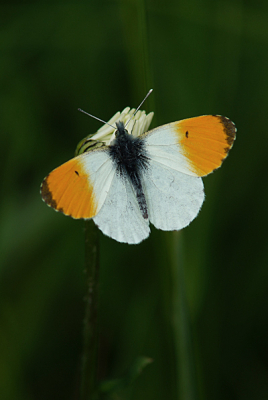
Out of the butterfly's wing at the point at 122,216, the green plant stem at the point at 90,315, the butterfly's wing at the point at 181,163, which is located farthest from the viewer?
the butterfly's wing at the point at 181,163

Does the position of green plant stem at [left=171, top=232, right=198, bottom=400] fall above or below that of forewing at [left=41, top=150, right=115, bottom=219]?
below

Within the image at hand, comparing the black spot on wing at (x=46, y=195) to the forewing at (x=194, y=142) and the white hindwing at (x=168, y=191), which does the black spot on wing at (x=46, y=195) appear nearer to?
the white hindwing at (x=168, y=191)

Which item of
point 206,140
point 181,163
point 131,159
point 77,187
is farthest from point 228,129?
point 77,187

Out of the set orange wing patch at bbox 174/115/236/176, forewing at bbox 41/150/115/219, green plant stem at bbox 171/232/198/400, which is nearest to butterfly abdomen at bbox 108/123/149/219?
forewing at bbox 41/150/115/219

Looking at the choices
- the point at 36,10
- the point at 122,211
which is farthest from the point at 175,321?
the point at 36,10

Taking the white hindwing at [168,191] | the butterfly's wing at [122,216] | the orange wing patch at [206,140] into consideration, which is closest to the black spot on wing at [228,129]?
the orange wing patch at [206,140]

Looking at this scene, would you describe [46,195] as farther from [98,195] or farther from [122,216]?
[122,216]

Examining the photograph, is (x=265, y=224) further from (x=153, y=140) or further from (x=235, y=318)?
(x=153, y=140)

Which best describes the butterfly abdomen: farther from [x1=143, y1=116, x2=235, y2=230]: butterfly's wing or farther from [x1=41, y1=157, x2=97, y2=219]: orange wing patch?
[x1=41, y1=157, x2=97, y2=219]: orange wing patch
